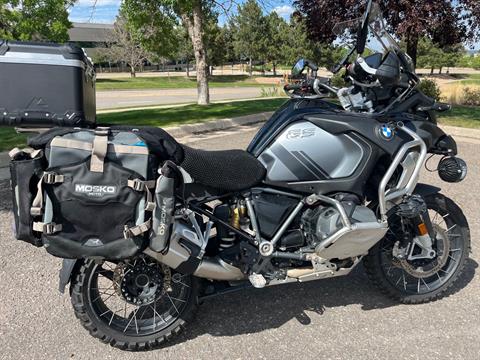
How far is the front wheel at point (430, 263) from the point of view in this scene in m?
3.14

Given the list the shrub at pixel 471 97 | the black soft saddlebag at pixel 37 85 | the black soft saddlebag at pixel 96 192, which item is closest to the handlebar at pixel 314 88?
the black soft saddlebag at pixel 96 192

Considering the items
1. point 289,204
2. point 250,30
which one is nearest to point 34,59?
point 289,204

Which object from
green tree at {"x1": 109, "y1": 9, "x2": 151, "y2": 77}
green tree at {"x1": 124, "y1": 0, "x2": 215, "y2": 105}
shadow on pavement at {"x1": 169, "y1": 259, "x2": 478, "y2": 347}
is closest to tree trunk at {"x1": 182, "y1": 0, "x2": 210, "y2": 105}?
green tree at {"x1": 124, "y1": 0, "x2": 215, "y2": 105}

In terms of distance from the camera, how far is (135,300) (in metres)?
2.65

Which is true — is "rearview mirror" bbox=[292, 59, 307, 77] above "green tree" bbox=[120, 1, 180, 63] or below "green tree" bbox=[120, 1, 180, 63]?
below

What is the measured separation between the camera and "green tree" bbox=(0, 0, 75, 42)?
1160cm

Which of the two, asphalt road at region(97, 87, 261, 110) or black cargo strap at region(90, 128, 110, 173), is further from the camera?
asphalt road at region(97, 87, 261, 110)

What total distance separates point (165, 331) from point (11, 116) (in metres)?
1.62

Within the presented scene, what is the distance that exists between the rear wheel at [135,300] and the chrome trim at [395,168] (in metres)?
1.27

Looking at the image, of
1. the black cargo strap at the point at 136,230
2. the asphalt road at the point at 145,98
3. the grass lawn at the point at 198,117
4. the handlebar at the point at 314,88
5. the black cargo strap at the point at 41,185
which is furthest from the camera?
the asphalt road at the point at 145,98

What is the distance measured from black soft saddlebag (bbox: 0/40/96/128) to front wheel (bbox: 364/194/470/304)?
2.24 metres

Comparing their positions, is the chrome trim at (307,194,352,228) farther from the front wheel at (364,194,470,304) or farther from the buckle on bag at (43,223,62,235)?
the buckle on bag at (43,223,62,235)

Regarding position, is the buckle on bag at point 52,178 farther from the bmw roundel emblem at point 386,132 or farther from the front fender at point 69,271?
the bmw roundel emblem at point 386,132

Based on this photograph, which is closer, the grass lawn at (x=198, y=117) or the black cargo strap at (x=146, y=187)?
the black cargo strap at (x=146, y=187)
